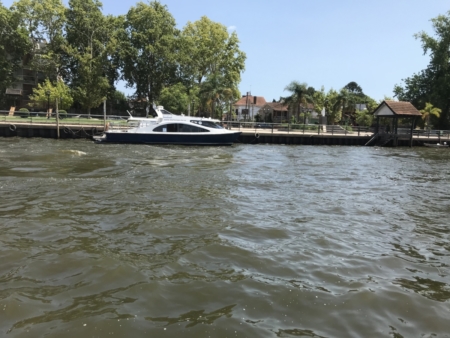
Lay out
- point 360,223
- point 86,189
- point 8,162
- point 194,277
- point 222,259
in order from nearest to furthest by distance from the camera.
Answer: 1. point 194,277
2. point 222,259
3. point 360,223
4. point 86,189
5. point 8,162

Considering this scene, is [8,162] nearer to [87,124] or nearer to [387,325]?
[387,325]

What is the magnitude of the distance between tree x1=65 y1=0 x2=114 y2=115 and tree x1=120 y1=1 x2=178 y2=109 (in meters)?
2.89

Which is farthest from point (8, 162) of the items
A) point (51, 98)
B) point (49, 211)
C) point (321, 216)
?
point (51, 98)

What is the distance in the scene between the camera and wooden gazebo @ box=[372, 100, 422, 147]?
→ 34.8m

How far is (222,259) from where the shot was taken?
6164 millimetres

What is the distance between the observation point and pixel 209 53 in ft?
175

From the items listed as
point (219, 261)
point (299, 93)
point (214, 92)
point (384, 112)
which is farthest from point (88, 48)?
point (219, 261)

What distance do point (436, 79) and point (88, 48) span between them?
152 feet

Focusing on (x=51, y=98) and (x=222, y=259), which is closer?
(x=222, y=259)

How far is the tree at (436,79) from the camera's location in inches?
1980

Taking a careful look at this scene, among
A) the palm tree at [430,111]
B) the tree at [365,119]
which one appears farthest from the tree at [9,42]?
the palm tree at [430,111]

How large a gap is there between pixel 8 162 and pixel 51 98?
31895 mm

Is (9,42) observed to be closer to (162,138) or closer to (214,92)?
(214,92)

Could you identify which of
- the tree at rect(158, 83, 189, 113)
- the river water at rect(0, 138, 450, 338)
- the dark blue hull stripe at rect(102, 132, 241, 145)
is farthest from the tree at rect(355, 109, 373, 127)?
the river water at rect(0, 138, 450, 338)
